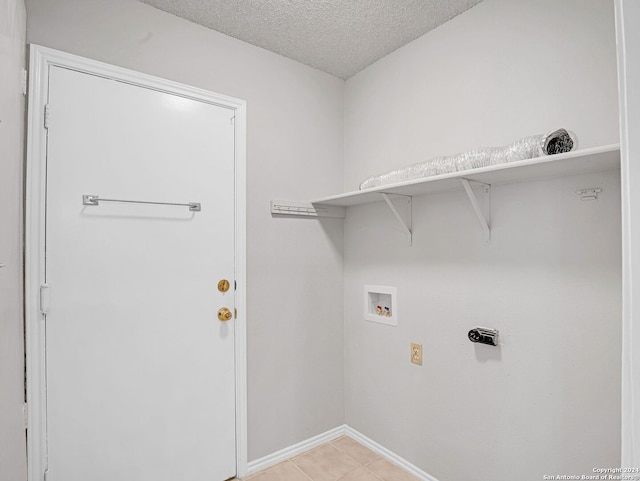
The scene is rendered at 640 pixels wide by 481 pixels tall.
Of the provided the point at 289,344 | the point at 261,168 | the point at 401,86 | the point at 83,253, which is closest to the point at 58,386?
the point at 83,253

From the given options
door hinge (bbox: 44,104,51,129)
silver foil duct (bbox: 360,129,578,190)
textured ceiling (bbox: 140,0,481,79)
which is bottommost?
silver foil duct (bbox: 360,129,578,190)

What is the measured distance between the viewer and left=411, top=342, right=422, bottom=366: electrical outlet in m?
1.99

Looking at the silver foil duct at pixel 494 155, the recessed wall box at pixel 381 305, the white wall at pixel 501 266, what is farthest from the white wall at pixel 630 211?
the recessed wall box at pixel 381 305

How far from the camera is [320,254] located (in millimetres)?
2383

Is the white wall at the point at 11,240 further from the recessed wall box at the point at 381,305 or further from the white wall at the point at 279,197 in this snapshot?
the recessed wall box at the point at 381,305

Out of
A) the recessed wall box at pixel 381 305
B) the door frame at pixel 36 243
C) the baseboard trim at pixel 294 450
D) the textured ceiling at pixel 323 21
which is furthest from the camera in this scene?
→ the recessed wall box at pixel 381 305

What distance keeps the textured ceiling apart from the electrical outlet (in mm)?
1849

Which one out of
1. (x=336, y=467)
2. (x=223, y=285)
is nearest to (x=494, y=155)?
(x=223, y=285)

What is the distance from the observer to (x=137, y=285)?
167 cm

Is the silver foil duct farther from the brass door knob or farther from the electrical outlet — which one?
the brass door knob

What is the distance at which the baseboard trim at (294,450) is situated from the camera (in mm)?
2045

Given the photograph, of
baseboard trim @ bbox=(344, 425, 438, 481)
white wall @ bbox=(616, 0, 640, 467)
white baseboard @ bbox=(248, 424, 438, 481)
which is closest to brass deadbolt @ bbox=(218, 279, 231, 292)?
white baseboard @ bbox=(248, 424, 438, 481)

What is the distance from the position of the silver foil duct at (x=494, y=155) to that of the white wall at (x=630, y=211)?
0.52 meters

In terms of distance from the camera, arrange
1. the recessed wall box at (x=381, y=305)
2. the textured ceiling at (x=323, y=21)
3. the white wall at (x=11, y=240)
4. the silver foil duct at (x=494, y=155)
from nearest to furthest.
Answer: the white wall at (x=11, y=240), the silver foil duct at (x=494, y=155), the textured ceiling at (x=323, y=21), the recessed wall box at (x=381, y=305)
